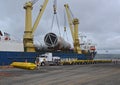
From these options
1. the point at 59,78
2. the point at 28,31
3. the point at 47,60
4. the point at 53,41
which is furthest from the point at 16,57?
the point at 59,78

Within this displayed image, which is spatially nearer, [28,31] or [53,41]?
[28,31]

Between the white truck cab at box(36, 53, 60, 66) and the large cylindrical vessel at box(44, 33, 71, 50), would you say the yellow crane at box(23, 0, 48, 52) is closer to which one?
the white truck cab at box(36, 53, 60, 66)

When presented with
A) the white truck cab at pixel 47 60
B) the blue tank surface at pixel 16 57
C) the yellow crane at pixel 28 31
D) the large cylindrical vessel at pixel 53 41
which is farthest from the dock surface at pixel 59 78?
the large cylindrical vessel at pixel 53 41

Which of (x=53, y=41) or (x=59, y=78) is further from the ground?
(x=53, y=41)

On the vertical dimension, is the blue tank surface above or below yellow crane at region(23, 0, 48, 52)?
below

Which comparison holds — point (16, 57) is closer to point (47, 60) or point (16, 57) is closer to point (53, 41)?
point (47, 60)

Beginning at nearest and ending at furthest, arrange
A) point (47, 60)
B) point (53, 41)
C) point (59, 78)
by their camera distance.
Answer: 1. point (59, 78)
2. point (47, 60)
3. point (53, 41)

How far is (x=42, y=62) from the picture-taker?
55375mm

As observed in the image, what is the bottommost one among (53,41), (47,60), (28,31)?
(47,60)

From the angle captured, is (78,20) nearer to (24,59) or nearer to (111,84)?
(24,59)

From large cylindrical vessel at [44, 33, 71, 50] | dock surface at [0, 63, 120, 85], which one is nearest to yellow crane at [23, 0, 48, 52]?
large cylindrical vessel at [44, 33, 71, 50]

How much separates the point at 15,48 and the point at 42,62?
6.48 m

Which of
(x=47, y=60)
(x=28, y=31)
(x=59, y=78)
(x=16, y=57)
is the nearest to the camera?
(x=59, y=78)

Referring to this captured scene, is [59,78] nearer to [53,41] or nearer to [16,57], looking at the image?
[16,57]
